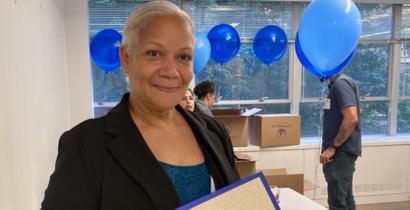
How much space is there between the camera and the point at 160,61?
0.80 meters

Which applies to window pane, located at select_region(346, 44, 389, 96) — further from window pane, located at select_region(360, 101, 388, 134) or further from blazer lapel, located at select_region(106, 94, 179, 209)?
blazer lapel, located at select_region(106, 94, 179, 209)

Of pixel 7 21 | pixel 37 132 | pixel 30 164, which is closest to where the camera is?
pixel 7 21

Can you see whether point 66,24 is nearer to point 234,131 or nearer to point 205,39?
point 205,39

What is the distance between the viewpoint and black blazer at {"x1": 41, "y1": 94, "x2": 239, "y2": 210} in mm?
669

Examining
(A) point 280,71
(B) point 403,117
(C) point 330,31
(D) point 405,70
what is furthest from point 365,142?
(C) point 330,31

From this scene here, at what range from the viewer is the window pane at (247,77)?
3.88 m

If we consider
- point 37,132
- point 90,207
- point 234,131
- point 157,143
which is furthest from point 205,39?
point 90,207

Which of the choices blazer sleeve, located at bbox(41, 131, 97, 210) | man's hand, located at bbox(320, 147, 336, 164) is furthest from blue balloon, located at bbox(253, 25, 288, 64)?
blazer sleeve, located at bbox(41, 131, 97, 210)

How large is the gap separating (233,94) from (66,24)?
189 cm

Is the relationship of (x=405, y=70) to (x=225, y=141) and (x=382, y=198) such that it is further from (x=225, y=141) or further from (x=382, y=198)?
(x=225, y=141)

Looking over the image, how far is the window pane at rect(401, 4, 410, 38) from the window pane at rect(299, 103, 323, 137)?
1313 millimetres

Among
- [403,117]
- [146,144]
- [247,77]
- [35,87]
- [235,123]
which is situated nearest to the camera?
[146,144]

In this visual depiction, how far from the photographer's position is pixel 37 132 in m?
1.74

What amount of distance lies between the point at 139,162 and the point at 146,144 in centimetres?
A: 5
